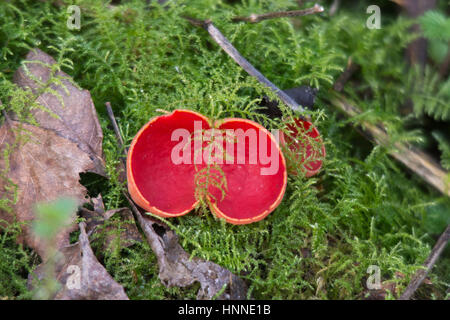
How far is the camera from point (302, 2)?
270cm

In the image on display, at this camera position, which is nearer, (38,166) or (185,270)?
(185,270)

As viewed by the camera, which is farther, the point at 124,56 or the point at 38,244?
the point at 124,56

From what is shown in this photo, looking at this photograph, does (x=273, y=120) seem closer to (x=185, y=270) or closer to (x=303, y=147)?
(x=303, y=147)

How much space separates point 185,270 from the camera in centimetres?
177

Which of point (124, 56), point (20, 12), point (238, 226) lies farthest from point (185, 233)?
point (20, 12)

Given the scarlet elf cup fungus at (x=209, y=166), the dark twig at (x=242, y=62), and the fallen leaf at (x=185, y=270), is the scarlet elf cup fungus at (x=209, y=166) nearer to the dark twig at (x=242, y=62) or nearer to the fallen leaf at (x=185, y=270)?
the fallen leaf at (x=185, y=270)

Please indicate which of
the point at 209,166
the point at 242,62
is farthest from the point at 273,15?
the point at 209,166

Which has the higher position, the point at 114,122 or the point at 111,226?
the point at 114,122

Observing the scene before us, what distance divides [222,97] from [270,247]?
2.42 feet

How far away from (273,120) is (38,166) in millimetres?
1106

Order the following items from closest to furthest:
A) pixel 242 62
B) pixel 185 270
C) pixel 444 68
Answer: pixel 185 270 → pixel 242 62 → pixel 444 68

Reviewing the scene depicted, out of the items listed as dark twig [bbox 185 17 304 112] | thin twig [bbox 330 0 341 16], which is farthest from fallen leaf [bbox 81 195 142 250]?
thin twig [bbox 330 0 341 16]

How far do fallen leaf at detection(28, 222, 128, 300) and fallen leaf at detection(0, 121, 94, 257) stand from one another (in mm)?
227
